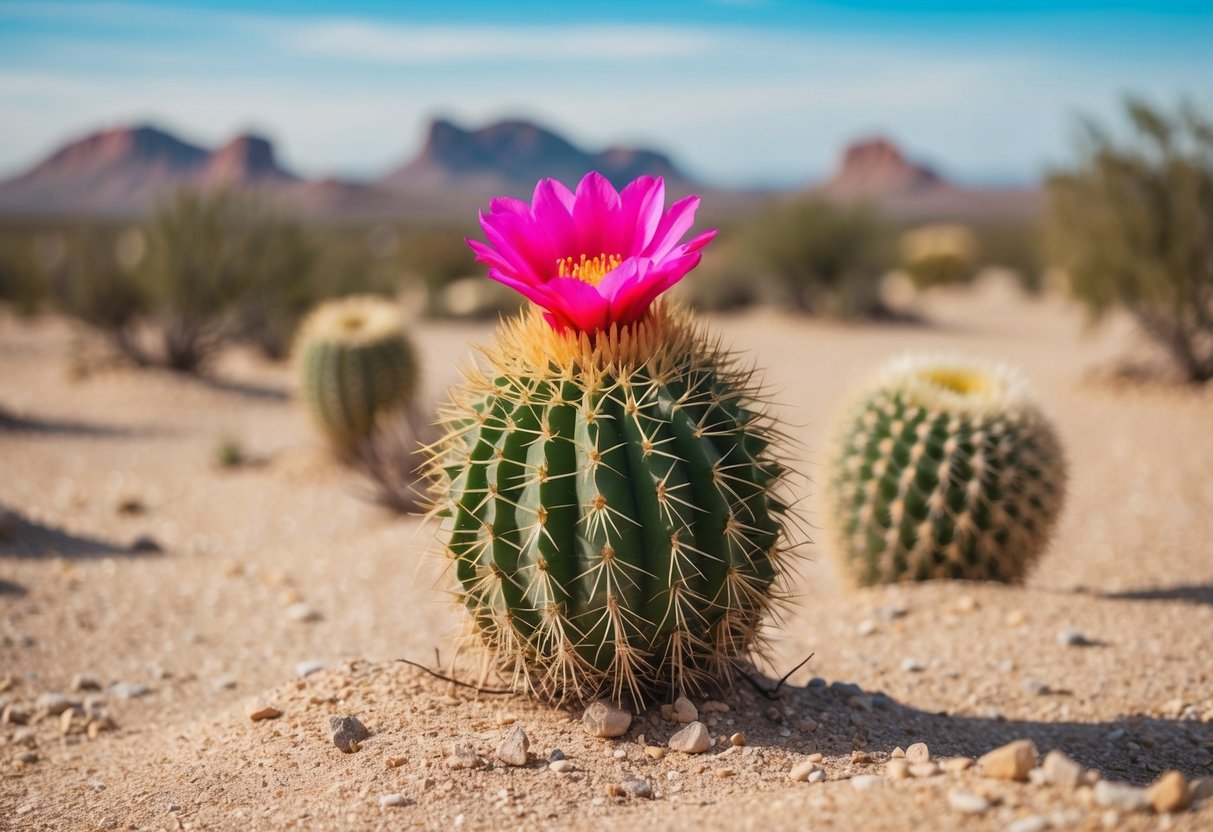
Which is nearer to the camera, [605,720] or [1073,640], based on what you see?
[605,720]

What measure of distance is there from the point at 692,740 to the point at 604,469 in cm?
82

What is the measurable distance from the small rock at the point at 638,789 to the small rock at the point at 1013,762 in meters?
0.84

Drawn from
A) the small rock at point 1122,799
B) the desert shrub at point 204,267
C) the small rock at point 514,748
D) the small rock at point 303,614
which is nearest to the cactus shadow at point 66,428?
the desert shrub at point 204,267

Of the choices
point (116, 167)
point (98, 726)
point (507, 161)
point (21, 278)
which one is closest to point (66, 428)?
point (116, 167)

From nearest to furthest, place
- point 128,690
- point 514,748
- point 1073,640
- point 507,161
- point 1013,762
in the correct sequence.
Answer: point 1013,762 < point 514,748 < point 128,690 < point 1073,640 < point 507,161

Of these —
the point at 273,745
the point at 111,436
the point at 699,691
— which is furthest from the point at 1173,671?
the point at 111,436

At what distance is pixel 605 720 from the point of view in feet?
10.0

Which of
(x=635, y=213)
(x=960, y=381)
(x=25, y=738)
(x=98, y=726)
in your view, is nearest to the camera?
(x=635, y=213)

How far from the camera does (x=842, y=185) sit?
95.1 m

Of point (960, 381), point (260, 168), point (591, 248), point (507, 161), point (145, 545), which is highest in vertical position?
point (260, 168)

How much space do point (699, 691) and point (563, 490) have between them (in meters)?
0.84

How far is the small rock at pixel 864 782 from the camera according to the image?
252 cm

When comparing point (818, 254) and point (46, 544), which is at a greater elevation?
point (818, 254)

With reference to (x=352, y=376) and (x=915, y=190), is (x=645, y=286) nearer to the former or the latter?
(x=352, y=376)
